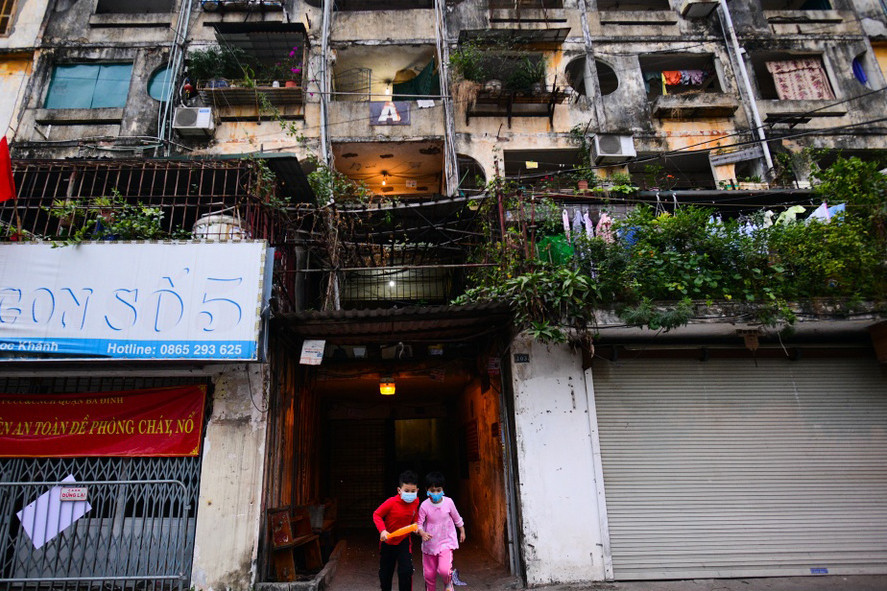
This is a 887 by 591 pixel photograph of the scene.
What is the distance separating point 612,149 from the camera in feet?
44.2

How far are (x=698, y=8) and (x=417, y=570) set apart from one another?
59.0ft

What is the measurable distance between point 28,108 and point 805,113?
22397mm

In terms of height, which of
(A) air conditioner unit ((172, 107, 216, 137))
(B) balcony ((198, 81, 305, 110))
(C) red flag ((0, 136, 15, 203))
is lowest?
(C) red flag ((0, 136, 15, 203))

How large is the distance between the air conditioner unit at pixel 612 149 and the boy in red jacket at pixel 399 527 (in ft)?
35.2

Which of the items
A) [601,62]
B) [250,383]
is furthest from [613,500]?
[601,62]

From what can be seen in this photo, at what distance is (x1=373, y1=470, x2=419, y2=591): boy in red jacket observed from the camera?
5992 millimetres

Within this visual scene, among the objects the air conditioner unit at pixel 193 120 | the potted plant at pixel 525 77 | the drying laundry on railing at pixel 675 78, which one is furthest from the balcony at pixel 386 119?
the drying laundry on railing at pixel 675 78

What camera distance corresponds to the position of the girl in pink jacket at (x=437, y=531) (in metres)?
5.98

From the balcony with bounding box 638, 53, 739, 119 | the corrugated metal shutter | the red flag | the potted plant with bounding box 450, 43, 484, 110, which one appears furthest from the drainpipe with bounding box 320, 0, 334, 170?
the balcony with bounding box 638, 53, 739, 119

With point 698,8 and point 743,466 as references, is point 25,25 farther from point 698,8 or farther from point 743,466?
point 743,466

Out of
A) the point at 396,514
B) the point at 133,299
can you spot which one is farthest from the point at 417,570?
the point at 133,299

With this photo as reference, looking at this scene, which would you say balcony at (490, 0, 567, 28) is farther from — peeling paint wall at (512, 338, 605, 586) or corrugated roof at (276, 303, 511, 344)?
peeling paint wall at (512, 338, 605, 586)

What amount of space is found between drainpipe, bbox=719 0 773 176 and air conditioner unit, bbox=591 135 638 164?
11.7 ft

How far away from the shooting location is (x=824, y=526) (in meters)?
7.61
